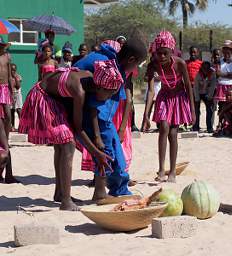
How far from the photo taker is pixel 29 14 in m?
21.7

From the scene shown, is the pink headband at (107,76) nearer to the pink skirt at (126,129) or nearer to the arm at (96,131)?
the arm at (96,131)

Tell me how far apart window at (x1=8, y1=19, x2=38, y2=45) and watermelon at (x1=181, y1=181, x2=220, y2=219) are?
16.5 m

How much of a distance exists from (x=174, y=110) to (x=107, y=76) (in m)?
2.48

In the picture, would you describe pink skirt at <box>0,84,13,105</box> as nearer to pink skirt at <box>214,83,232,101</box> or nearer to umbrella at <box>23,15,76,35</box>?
pink skirt at <box>214,83,232,101</box>

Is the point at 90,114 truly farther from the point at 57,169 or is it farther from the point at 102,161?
the point at 57,169

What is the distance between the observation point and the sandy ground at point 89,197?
5.11 meters

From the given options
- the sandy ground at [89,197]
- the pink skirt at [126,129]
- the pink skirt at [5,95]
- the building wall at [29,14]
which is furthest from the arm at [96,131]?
the building wall at [29,14]

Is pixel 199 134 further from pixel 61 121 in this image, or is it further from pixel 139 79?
pixel 139 79

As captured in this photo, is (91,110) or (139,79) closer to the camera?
(91,110)

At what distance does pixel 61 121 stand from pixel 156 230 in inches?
56.9

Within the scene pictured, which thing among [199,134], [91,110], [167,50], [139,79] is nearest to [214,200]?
[91,110]

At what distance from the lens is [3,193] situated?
7488mm

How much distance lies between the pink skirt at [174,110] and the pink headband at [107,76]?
2292 millimetres

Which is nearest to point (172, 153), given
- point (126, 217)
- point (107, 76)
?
point (107, 76)
